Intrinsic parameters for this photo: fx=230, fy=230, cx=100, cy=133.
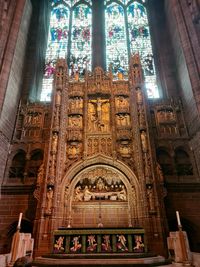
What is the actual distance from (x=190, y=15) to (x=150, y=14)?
6.69 meters

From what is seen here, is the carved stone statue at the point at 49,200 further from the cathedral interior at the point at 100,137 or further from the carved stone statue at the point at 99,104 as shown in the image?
the carved stone statue at the point at 99,104

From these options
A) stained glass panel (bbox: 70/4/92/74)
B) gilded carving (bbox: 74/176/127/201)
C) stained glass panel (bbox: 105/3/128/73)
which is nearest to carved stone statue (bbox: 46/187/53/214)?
gilded carving (bbox: 74/176/127/201)

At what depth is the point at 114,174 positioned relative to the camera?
41.3 ft

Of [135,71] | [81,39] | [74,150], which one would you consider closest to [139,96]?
[135,71]

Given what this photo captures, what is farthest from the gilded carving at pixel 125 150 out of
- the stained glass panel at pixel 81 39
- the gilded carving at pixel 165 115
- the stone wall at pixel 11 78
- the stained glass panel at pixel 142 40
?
the stained glass panel at pixel 81 39

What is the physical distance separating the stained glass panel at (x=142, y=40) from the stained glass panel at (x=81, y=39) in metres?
3.61

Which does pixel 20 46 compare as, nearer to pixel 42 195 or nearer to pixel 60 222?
pixel 42 195

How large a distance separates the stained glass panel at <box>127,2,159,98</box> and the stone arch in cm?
682

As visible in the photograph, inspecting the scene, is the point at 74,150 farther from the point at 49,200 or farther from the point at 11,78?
the point at 11,78

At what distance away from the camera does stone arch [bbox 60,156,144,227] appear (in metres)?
11.3

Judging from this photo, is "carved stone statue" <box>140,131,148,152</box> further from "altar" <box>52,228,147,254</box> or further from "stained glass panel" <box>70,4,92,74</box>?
"stained glass panel" <box>70,4,92,74</box>

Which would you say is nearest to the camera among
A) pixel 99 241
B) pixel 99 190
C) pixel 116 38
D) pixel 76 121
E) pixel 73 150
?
pixel 99 241

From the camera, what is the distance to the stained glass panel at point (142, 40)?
17406 millimetres

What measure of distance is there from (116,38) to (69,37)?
4.04m
